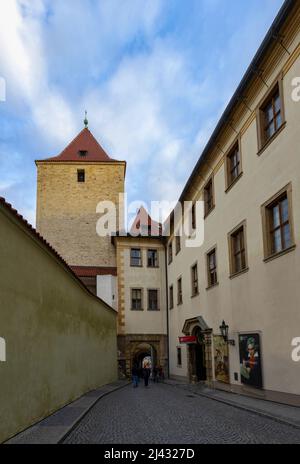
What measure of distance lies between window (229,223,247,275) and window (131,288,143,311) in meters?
16.5

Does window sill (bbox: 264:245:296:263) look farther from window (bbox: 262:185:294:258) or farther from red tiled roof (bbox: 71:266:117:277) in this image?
red tiled roof (bbox: 71:266:117:277)

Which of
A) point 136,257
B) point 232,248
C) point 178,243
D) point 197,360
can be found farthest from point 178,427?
point 136,257

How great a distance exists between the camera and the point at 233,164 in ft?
62.6

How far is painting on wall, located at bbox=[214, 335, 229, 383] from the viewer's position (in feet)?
61.1

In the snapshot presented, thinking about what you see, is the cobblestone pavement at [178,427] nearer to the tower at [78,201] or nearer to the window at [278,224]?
the window at [278,224]

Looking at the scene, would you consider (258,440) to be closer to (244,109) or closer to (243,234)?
(243,234)

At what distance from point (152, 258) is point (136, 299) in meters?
3.19

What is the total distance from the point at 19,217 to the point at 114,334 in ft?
66.8

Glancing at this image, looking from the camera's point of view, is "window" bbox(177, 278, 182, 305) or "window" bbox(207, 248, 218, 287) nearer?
"window" bbox(207, 248, 218, 287)

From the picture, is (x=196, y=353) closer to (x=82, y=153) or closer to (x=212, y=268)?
(x=212, y=268)

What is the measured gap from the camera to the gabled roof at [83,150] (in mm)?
42753

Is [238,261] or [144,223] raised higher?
[144,223]

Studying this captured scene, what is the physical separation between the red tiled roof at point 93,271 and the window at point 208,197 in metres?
14.5

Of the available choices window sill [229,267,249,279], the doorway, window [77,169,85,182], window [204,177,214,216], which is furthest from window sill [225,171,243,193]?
window [77,169,85,182]
